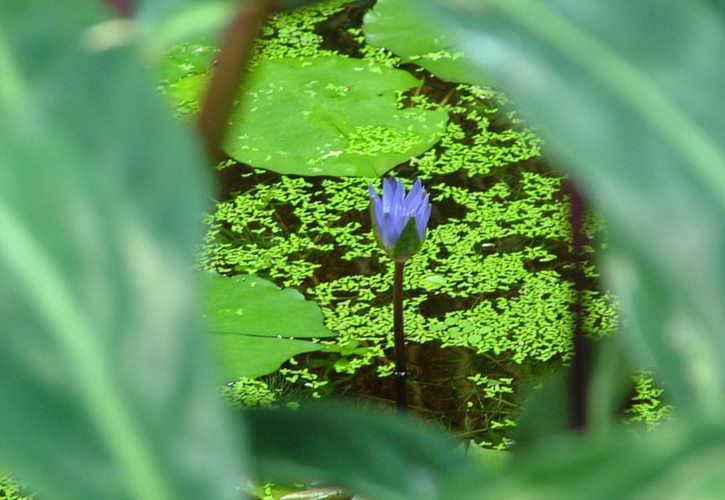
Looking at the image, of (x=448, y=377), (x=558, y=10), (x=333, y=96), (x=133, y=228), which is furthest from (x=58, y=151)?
(x=333, y=96)

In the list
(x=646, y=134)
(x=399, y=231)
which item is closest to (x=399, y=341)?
(x=399, y=231)

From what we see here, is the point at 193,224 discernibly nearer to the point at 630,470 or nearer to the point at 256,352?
the point at 630,470

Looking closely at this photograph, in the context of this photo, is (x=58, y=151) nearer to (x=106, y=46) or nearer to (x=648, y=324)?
(x=106, y=46)

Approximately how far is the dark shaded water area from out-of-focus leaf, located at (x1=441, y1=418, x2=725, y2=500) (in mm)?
1135

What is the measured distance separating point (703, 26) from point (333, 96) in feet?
6.03

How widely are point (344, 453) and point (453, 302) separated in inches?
49.6

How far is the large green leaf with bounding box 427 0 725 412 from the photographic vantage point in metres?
0.24

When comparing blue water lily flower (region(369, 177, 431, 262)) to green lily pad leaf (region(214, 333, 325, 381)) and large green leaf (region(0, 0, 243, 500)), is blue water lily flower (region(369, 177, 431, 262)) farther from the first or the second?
large green leaf (region(0, 0, 243, 500))

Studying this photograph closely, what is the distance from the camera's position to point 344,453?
40 cm

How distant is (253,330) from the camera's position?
61.1 inches

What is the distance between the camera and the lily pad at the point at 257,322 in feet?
4.96

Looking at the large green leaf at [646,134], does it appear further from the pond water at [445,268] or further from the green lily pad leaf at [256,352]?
the green lily pad leaf at [256,352]

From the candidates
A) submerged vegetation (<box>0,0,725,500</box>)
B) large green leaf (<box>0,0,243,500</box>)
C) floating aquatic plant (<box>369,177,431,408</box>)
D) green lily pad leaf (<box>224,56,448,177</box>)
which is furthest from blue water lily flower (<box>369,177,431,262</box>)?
large green leaf (<box>0,0,243,500</box>)

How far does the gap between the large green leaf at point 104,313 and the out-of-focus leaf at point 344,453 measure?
0.17m
